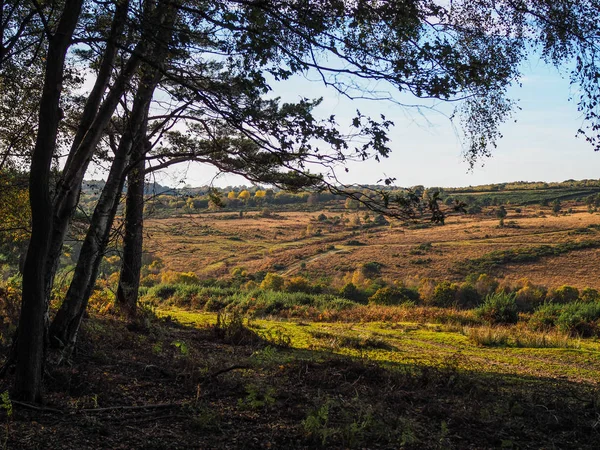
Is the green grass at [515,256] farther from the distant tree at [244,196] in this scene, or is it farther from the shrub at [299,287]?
the distant tree at [244,196]

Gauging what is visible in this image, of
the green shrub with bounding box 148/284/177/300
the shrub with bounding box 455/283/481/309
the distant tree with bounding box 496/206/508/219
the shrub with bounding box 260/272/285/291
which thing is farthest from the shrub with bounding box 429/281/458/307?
the distant tree with bounding box 496/206/508/219

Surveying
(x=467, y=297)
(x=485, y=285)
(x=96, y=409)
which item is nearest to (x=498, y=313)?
(x=96, y=409)

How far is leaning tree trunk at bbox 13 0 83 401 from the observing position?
3.86m

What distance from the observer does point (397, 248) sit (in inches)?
2763

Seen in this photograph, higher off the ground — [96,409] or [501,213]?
[96,409]

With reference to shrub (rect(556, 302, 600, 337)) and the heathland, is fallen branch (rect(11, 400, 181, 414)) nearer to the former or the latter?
the heathland

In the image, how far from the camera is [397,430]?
4.00 meters

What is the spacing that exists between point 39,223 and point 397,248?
223 ft

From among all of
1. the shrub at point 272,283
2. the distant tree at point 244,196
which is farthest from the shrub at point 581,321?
the distant tree at point 244,196

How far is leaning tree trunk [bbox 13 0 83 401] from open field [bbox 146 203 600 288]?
46265mm

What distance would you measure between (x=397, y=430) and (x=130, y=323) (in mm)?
6412

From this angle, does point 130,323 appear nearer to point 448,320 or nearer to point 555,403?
point 555,403

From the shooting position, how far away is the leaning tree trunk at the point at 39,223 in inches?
152

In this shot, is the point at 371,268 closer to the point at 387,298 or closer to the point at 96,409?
the point at 387,298
